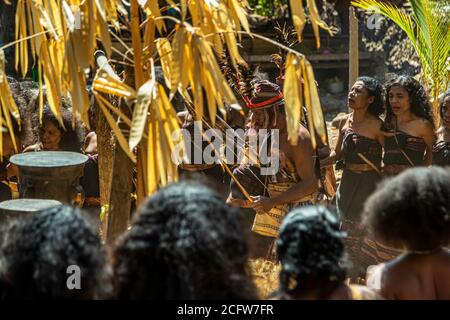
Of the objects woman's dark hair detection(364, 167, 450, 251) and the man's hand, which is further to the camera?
the man's hand

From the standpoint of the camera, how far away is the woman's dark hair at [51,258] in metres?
2.69

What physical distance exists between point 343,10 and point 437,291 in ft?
44.2

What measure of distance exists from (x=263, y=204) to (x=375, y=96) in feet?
5.25

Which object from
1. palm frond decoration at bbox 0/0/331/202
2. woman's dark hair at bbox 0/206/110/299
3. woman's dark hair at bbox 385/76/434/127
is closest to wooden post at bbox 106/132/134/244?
palm frond decoration at bbox 0/0/331/202

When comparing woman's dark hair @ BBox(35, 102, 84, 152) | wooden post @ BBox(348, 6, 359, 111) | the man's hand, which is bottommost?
the man's hand

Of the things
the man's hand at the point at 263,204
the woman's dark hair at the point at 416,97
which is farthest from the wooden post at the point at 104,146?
the woman's dark hair at the point at 416,97

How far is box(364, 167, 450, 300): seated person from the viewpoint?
3.14 meters

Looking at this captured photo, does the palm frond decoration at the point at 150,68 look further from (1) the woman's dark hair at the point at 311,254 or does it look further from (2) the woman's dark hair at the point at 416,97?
(2) the woman's dark hair at the point at 416,97

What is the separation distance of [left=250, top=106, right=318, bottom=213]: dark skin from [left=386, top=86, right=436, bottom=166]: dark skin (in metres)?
1.10

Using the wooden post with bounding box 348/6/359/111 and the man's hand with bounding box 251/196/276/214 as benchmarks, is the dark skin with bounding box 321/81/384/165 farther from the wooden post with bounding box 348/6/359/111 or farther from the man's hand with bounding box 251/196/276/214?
the wooden post with bounding box 348/6/359/111

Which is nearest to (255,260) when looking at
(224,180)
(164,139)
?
(224,180)

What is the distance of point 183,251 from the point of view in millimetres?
2633

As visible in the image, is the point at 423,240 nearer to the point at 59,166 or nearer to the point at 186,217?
the point at 186,217

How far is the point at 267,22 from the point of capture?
15.1 meters
